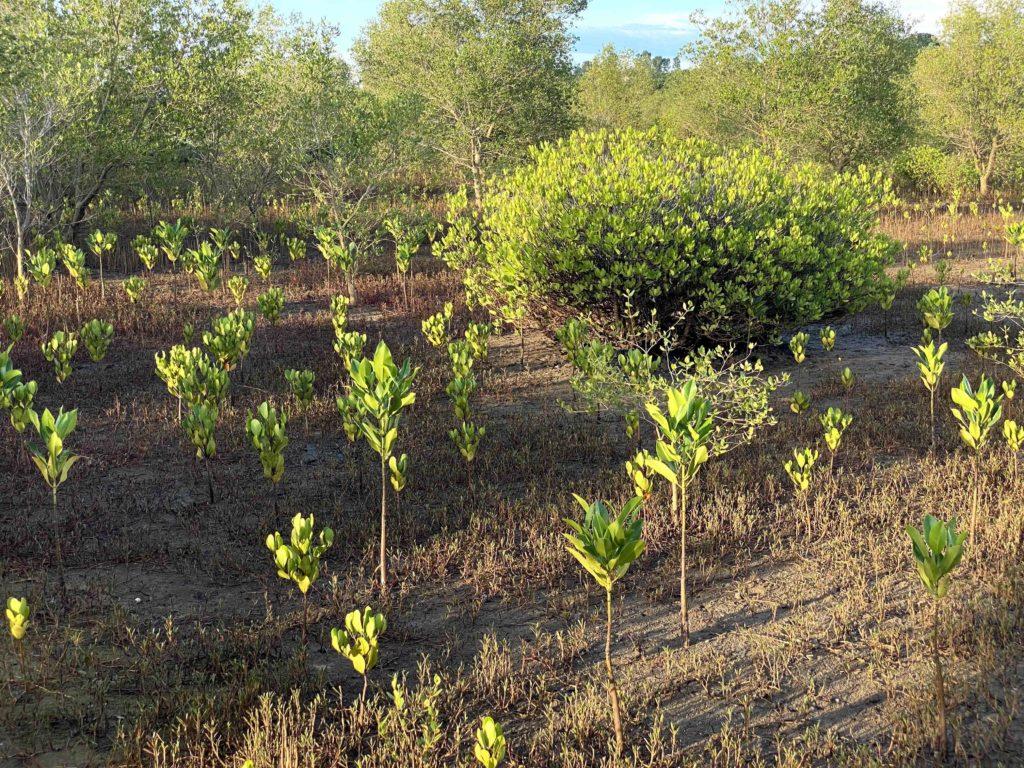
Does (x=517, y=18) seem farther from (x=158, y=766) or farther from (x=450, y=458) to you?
(x=158, y=766)

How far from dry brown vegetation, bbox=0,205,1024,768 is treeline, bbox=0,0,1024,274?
24.3ft

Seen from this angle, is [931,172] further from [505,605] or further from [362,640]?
[362,640]

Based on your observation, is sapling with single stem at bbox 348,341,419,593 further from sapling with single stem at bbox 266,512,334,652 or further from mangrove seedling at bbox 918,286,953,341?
mangrove seedling at bbox 918,286,953,341

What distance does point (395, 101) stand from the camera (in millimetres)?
16328

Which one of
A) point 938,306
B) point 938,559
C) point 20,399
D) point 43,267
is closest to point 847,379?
point 938,306

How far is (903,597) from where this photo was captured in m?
4.79

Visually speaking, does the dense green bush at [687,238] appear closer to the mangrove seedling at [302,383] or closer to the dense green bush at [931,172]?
the mangrove seedling at [302,383]

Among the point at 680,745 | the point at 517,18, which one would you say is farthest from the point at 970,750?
the point at 517,18

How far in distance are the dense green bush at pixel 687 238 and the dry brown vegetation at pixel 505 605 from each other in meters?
1.42

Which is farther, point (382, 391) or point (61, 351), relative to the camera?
point (61, 351)

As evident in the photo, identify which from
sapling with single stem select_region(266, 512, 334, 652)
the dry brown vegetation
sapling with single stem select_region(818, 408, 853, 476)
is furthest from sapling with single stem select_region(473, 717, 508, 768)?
sapling with single stem select_region(818, 408, 853, 476)

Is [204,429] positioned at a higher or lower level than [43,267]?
lower

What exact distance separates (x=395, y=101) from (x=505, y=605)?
13692 mm

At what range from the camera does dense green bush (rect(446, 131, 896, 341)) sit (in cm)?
890
